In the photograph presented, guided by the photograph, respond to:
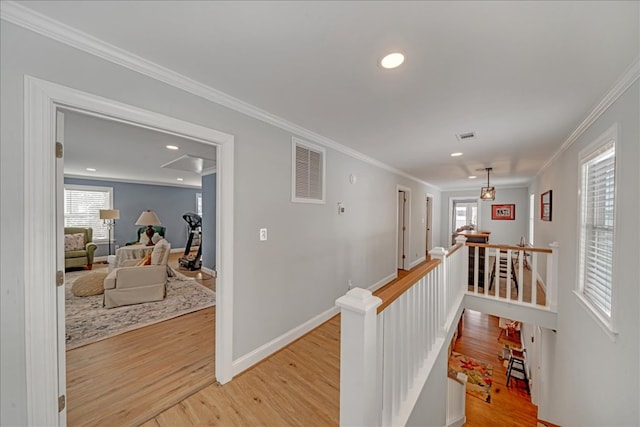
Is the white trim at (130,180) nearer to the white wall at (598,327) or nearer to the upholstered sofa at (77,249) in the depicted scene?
the upholstered sofa at (77,249)

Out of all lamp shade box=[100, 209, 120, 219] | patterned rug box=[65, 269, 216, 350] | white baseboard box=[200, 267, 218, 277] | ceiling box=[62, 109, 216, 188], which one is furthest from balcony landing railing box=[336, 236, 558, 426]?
lamp shade box=[100, 209, 120, 219]

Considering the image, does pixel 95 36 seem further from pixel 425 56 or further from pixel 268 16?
pixel 425 56

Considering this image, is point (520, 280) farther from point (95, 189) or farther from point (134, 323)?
point (95, 189)

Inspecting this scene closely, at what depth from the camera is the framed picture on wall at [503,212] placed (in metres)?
7.55

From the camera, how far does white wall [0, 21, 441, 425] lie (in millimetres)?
1143

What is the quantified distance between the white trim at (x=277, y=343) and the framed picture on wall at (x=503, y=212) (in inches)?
293

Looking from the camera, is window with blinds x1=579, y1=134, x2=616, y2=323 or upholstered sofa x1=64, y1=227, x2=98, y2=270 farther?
upholstered sofa x1=64, y1=227, x2=98, y2=270

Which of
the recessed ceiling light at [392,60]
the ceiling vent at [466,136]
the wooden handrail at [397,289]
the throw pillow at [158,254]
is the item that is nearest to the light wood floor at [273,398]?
the wooden handrail at [397,289]

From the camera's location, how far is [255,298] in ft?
7.48

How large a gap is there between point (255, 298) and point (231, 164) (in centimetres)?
129

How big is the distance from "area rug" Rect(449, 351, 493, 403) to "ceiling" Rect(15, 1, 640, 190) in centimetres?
525

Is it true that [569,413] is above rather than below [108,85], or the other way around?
below

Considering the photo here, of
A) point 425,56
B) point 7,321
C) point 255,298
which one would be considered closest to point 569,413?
point 255,298

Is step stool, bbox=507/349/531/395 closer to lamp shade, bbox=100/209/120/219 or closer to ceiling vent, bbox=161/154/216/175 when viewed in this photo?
ceiling vent, bbox=161/154/216/175
